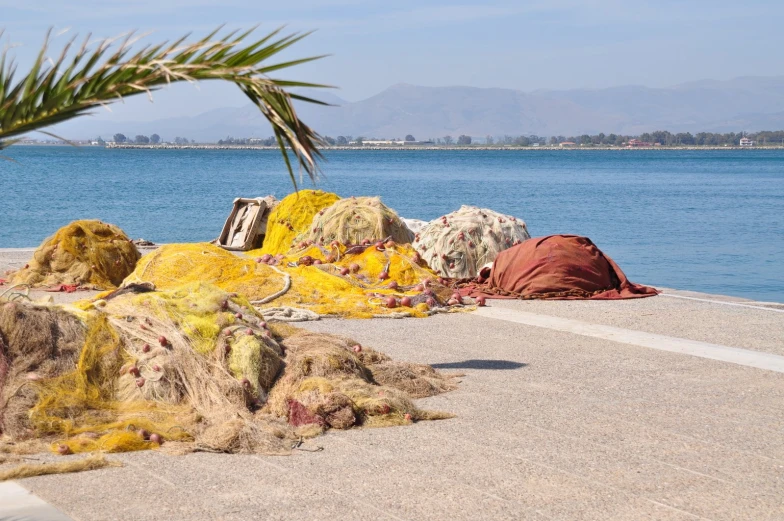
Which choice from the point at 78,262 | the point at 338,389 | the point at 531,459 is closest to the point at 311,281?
the point at 78,262

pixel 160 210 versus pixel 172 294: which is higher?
pixel 172 294

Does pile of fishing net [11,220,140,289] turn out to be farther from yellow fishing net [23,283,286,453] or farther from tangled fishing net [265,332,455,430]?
tangled fishing net [265,332,455,430]

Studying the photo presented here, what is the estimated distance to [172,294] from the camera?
24.9 ft

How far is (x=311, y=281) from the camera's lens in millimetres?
12453

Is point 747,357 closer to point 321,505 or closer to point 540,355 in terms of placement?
point 540,355

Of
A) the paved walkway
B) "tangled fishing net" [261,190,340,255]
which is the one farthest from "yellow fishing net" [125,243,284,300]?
"tangled fishing net" [261,190,340,255]

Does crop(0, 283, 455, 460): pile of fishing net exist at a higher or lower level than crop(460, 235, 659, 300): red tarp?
higher

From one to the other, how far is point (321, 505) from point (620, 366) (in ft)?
14.9

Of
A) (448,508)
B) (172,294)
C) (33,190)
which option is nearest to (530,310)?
(172,294)

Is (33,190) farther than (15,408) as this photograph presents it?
Yes

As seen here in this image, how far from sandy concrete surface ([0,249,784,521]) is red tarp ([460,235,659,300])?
3957 millimetres

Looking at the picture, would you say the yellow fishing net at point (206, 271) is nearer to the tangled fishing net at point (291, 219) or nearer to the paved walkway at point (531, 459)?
the paved walkway at point (531, 459)

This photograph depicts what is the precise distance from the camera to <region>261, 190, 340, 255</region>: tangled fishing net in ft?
56.8

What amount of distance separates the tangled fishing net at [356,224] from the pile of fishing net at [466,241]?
0.68m
